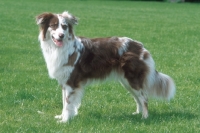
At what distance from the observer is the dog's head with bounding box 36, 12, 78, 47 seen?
310 inches

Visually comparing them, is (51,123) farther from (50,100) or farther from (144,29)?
(144,29)

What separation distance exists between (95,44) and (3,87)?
2.76 m

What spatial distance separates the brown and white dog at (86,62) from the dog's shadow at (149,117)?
0.59ft

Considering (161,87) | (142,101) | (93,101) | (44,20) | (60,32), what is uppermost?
(44,20)

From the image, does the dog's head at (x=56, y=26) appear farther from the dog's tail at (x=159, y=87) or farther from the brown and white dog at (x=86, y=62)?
the dog's tail at (x=159, y=87)

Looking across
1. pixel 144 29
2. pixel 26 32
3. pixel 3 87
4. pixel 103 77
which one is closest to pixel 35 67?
pixel 3 87

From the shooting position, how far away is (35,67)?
42.6ft

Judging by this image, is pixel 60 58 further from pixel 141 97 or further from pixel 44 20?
pixel 141 97

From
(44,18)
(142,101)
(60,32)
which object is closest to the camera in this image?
(60,32)

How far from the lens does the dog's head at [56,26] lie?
788cm

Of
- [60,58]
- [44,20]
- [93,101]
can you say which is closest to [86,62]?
[60,58]

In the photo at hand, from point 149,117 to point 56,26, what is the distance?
2110 millimetres

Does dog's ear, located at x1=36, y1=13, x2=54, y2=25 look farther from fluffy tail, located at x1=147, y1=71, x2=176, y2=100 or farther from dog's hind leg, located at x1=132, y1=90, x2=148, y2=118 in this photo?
fluffy tail, located at x1=147, y1=71, x2=176, y2=100

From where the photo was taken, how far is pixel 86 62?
8.19 metres
